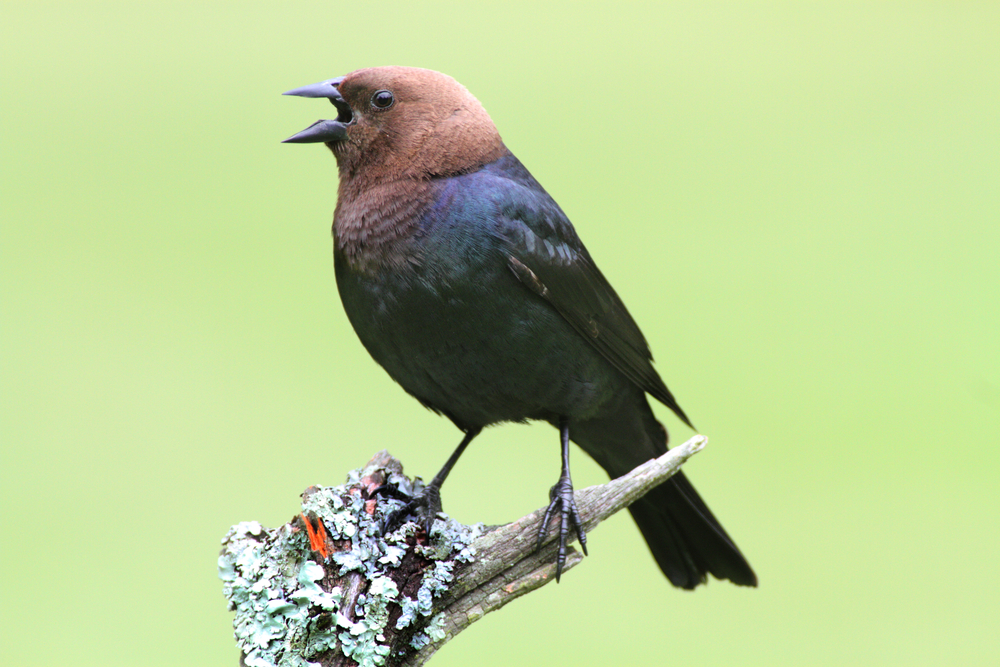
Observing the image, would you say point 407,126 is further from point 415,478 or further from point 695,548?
point 695,548

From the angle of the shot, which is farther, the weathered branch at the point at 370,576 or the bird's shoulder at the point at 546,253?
the bird's shoulder at the point at 546,253

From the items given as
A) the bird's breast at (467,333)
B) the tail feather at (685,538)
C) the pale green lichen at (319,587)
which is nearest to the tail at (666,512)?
the tail feather at (685,538)

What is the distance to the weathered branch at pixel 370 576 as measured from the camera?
91.4 inches

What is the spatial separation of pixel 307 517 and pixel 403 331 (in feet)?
1.99

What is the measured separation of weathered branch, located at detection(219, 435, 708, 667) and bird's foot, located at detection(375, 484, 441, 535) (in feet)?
0.46

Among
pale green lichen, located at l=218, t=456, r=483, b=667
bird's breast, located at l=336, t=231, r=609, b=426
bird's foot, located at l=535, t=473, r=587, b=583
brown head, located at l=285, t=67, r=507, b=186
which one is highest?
brown head, located at l=285, t=67, r=507, b=186

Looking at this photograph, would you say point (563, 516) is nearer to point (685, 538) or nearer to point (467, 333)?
point (467, 333)

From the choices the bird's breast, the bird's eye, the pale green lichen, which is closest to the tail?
the bird's breast

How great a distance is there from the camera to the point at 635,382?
3029 mm

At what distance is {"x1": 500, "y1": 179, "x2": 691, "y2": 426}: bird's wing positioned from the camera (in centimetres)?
270

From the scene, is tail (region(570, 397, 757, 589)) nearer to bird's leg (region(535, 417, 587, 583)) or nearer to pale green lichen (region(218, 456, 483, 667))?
bird's leg (region(535, 417, 587, 583))

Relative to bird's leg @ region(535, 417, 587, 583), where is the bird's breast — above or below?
above

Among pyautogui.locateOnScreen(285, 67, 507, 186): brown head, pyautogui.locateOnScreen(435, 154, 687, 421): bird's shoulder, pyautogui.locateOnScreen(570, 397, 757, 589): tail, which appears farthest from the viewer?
pyautogui.locateOnScreen(570, 397, 757, 589): tail

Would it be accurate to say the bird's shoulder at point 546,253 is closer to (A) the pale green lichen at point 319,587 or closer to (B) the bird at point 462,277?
(B) the bird at point 462,277
